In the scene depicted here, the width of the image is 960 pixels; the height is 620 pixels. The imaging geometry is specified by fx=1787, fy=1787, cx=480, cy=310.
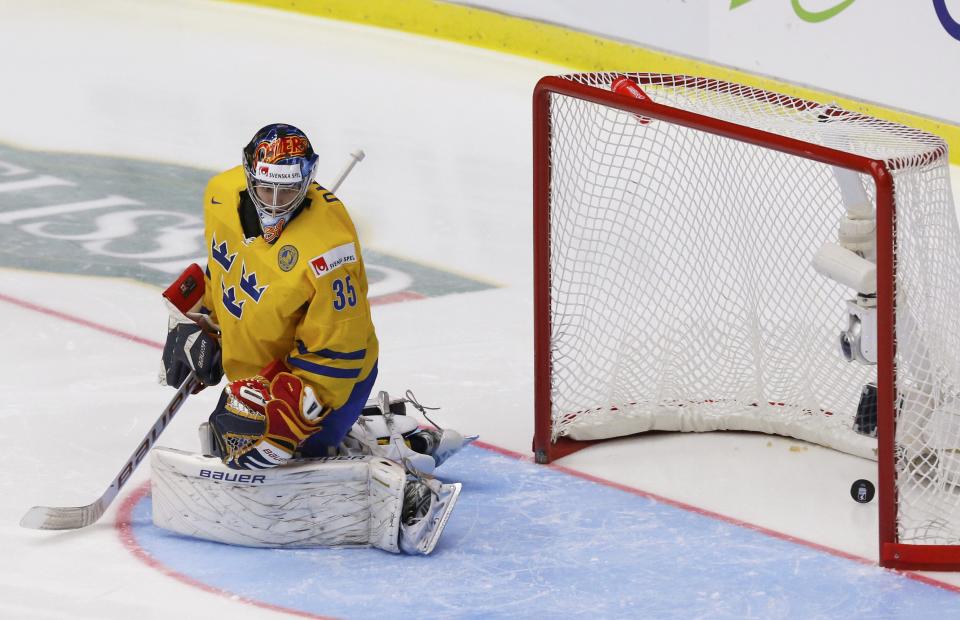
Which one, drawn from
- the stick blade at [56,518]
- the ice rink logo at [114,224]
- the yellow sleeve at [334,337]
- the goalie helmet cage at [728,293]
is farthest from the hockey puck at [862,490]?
the ice rink logo at [114,224]

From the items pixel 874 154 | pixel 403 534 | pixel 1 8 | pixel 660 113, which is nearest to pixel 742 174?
pixel 660 113

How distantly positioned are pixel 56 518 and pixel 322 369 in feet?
2.51

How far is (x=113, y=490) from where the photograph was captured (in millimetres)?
4234

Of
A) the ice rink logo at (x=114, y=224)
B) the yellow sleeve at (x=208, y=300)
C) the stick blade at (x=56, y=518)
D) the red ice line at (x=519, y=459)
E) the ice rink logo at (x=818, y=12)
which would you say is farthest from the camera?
the ice rink logo at (x=818, y=12)

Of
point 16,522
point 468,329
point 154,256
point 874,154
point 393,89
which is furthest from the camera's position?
point 393,89

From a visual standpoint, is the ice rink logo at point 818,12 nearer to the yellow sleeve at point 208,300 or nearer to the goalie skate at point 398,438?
the goalie skate at point 398,438

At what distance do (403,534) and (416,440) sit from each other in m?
0.50

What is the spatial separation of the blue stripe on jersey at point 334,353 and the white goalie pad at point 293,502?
0.26 metres

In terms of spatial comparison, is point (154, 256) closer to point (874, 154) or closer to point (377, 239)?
point (377, 239)

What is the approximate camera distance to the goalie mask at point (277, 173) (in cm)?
386

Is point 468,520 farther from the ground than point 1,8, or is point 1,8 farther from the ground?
point 1,8

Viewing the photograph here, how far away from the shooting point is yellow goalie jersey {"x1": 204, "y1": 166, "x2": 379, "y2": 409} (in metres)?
3.87

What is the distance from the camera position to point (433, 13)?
8859mm

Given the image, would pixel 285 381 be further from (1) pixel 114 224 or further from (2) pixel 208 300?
(1) pixel 114 224
